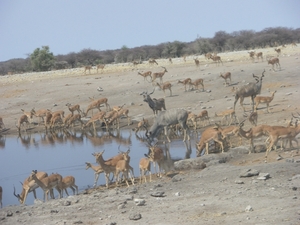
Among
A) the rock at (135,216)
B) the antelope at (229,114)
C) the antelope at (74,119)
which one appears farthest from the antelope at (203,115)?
the rock at (135,216)

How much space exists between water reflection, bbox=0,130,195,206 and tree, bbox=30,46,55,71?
99.0 ft

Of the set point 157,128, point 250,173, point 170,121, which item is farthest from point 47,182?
point 170,121

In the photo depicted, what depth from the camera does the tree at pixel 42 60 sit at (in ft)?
187

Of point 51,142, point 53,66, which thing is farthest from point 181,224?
point 53,66

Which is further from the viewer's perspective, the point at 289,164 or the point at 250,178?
the point at 289,164

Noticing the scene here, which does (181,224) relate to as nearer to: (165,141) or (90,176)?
(90,176)

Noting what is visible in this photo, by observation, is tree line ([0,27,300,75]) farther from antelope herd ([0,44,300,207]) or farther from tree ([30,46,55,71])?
antelope herd ([0,44,300,207])

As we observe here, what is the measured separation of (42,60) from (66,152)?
123ft

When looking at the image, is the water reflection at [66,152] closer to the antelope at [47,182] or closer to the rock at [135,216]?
the antelope at [47,182]

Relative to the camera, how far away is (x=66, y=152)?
21.3 m

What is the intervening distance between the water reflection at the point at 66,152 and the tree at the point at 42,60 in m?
30.2

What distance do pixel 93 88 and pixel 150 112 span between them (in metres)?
9.16

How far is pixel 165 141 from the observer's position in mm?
20938

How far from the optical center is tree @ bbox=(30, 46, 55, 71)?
57094 mm
